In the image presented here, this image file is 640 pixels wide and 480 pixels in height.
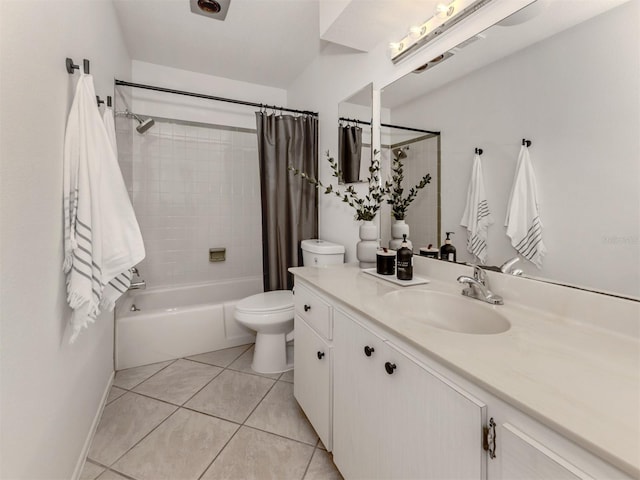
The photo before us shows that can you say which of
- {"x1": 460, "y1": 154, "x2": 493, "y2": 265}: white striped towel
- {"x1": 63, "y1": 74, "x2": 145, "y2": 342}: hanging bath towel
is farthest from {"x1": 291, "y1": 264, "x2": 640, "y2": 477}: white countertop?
{"x1": 63, "y1": 74, "x2": 145, "y2": 342}: hanging bath towel

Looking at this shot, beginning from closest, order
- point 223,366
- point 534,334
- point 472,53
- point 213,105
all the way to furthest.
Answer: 1. point 534,334
2. point 472,53
3. point 223,366
4. point 213,105

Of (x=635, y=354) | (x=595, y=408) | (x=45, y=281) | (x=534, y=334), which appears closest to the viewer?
(x=595, y=408)

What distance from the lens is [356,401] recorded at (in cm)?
104

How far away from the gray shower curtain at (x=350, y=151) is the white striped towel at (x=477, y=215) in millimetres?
830

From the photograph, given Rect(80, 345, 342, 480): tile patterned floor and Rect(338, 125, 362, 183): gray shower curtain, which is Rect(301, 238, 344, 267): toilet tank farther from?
Rect(80, 345, 342, 480): tile patterned floor

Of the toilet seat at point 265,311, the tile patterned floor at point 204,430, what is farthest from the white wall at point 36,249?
the toilet seat at point 265,311

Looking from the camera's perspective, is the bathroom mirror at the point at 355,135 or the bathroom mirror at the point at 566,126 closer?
the bathroom mirror at the point at 566,126

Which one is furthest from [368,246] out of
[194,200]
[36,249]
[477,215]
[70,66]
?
[194,200]

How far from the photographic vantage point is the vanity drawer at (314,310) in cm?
125

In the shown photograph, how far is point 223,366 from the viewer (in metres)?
2.15

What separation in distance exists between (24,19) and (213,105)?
2.18 meters

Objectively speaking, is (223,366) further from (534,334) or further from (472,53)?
(472,53)

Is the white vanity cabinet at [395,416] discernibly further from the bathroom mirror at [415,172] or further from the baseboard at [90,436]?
the baseboard at [90,436]

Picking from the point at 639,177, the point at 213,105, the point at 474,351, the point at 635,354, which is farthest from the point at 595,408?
the point at 213,105
